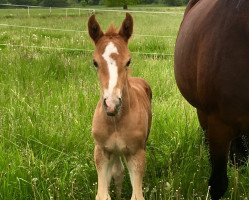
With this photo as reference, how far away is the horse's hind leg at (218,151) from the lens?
238 centimetres

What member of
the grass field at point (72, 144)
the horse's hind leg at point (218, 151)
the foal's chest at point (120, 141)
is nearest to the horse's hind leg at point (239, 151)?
the grass field at point (72, 144)

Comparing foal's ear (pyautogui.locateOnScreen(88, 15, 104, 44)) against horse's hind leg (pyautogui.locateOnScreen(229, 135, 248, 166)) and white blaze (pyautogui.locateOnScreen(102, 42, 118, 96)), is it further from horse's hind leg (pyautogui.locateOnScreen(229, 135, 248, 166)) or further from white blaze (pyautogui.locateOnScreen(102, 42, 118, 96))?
horse's hind leg (pyautogui.locateOnScreen(229, 135, 248, 166))

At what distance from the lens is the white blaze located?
2.24 m

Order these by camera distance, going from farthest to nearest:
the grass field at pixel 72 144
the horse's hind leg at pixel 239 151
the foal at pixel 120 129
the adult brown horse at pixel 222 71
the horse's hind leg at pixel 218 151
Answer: the horse's hind leg at pixel 239 151 < the grass field at pixel 72 144 < the foal at pixel 120 129 < the horse's hind leg at pixel 218 151 < the adult brown horse at pixel 222 71

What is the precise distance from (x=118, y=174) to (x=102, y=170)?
243 mm

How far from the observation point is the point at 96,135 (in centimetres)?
263

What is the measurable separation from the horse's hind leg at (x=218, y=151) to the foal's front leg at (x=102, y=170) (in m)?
0.64

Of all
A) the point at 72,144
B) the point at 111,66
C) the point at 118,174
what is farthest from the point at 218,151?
the point at 72,144

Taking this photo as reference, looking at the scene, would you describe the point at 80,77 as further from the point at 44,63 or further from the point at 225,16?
the point at 225,16

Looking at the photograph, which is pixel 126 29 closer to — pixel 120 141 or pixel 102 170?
pixel 120 141

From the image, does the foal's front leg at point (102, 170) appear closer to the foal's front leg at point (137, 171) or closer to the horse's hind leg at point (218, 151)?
the foal's front leg at point (137, 171)

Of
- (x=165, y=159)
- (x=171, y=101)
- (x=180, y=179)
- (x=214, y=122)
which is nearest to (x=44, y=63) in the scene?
(x=171, y=101)

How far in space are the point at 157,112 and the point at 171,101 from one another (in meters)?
0.53

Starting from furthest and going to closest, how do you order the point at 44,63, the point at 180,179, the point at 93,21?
the point at 44,63, the point at 180,179, the point at 93,21
